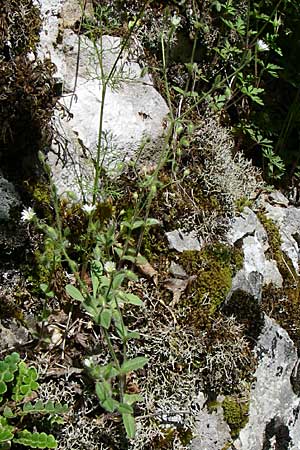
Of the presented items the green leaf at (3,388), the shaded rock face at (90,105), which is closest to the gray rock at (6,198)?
the shaded rock face at (90,105)

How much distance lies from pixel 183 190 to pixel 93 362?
0.94 m

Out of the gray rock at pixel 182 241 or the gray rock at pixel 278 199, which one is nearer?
the gray rock at pixel 182 241

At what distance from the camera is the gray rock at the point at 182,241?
2.77 m

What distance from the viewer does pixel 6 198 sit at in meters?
2.44

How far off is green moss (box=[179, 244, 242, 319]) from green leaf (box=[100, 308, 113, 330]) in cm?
63

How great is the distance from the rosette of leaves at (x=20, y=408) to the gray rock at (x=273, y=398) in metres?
0.93

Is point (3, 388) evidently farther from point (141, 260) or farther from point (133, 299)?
point (141, 260)

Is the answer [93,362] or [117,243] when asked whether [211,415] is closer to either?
[93,362]

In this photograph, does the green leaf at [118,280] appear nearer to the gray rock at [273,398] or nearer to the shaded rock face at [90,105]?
the shaded rock face at [90,105]

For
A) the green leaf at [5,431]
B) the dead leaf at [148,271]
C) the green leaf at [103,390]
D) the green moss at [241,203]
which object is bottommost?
the green leaf at [5,431]

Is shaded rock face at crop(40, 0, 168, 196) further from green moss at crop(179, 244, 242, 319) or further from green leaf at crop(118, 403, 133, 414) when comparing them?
green leaf at crop(118, 403, 133, 414)

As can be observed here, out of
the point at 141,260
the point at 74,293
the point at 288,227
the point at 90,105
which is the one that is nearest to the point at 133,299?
the point at 141,260

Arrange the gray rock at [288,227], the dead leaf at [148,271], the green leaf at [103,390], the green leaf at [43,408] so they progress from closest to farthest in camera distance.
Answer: the green leaf at [103,390], the green leaf at [43,408], the dead leaf at [148,271], the gray rock at [288,227]

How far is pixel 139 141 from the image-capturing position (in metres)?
2.84
